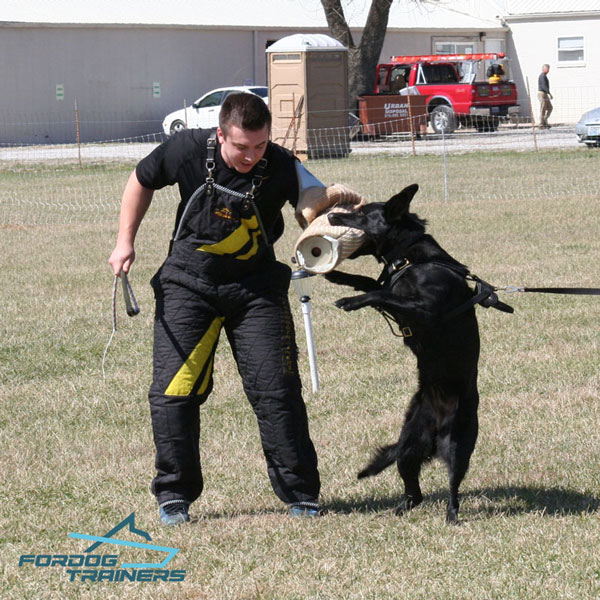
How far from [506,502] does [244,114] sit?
215 cm

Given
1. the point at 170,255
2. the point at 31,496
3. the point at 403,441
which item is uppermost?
the point at 170,255

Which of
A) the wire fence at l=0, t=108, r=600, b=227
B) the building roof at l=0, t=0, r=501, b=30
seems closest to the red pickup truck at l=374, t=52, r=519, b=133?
the wire fence at l=0, t=108, r=600, b=227

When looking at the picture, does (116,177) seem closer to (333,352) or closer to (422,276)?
(333,352)

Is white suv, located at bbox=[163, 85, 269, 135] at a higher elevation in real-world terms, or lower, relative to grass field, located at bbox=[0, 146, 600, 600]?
higher

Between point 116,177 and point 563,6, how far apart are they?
23290mm

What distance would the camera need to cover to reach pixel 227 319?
A: 447 centimetres

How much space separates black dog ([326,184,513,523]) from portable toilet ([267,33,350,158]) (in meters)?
19.4

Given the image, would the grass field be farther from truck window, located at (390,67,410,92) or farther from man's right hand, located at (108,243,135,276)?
truck window, located at (390,67,410,92)

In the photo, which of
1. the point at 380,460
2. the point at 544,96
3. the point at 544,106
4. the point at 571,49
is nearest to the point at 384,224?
the point at 380,460

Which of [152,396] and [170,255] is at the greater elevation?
[170,255]

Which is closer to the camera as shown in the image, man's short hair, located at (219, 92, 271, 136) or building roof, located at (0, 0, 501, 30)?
man's short hair, located at (219, 92, 271, 136)

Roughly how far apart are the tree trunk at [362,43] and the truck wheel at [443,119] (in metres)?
2.43

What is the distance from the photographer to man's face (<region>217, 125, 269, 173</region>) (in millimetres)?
4086

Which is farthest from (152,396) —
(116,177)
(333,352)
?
(116,177)
